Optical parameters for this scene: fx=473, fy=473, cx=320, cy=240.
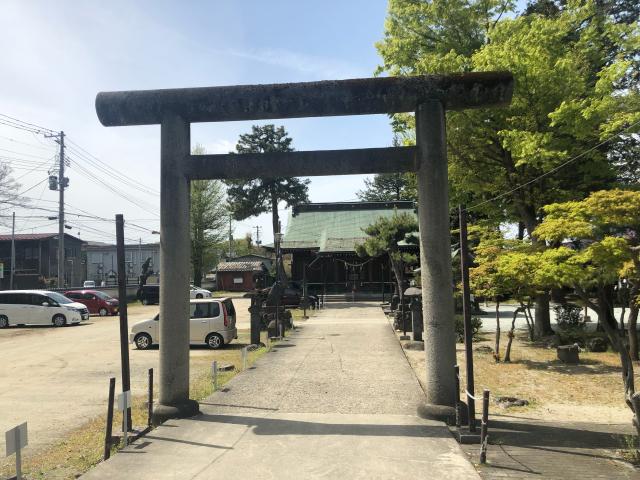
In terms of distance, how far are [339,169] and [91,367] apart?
9.96 m

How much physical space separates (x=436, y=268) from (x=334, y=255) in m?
27.6

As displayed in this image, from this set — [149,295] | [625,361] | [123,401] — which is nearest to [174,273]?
[123,401]

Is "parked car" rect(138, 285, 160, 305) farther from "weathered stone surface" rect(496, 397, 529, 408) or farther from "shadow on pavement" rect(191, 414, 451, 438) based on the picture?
"weathered stone surface" rect(496, 397, 529, 408)

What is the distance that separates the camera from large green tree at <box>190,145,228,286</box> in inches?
1989

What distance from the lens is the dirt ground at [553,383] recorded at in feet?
28.3

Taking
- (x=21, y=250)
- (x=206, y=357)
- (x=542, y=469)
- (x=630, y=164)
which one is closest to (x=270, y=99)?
(x=542, y=469)

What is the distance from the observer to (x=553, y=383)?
10.9 m

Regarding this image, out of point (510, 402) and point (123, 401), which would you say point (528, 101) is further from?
point (123, 401)

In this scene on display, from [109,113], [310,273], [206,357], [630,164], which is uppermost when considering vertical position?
[630,164]

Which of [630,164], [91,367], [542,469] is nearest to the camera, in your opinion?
[542,469]

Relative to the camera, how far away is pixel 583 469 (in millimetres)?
5629

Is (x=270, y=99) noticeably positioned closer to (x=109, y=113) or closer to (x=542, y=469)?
(x=109, y=113)

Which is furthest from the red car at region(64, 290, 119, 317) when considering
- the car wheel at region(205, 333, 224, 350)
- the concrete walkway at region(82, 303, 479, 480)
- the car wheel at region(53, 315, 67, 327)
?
the concrete walkway at region(82, 303, 479, 480)

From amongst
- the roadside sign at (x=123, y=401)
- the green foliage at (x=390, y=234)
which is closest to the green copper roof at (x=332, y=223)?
the green foliage at (x=390, y=234)
